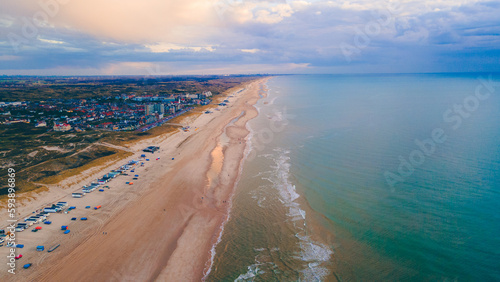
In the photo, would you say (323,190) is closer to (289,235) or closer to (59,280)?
(289,235)

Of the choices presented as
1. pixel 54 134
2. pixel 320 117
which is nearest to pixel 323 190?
pixel 320 117

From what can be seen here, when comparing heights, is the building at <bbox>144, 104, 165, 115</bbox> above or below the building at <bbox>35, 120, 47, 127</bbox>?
above

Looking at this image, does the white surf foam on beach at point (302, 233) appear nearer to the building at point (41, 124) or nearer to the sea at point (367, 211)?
the sea at point (367, 211)

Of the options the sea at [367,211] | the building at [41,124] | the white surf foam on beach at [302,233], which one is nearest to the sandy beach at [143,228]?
the sea at [367,211]

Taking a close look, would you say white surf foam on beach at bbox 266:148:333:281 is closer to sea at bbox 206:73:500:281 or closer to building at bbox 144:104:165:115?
sea at bbox 206:73:500:281

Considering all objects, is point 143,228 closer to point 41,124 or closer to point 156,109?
point 41,124

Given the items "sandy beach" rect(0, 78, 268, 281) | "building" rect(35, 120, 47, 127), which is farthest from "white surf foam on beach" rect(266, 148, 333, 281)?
"building" rect(35, 120, 47, 127)
